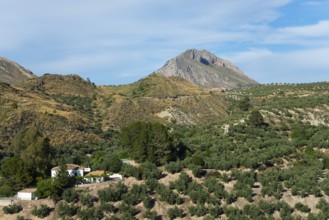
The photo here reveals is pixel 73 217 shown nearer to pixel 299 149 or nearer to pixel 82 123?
pixel 299 149

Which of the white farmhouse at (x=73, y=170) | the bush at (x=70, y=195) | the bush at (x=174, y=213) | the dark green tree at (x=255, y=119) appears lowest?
the bush at (x=174, y=213)

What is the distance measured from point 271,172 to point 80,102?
71350 millimetres

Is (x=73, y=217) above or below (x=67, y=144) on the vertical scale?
below

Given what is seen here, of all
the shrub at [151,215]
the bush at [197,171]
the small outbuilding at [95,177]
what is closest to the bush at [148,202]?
the shrub at [151,215]

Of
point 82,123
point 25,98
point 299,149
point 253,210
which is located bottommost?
point 253,210

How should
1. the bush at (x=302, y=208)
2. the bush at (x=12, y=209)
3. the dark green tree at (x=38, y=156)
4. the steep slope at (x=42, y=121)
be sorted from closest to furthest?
the bush at (x=12, y=209)
the bush at (x=302, y=208)
the dark green tree at (x=38, y=156)
the steep slope at (x=42, y=121)

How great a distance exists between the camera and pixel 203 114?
4530 inches

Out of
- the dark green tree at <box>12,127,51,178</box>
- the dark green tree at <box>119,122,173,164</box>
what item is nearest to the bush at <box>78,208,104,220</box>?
the dark green tree at <box>12,127,51,178</box>

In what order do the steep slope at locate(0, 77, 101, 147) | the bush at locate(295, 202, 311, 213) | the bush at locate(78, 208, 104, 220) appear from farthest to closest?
the steep slope at locate(0, 77, 101, 147), the bush at locate(295, 202, 311, 213), the bush at locate(78, 208, 104, 220)

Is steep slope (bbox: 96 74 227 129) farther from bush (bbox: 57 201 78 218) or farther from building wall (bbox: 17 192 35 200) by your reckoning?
bush (bbox: 57 201 78 218)

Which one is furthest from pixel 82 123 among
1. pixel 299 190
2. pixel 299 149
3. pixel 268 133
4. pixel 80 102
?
pixel 299 190

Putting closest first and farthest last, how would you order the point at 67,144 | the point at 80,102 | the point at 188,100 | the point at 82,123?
the point at 67,144
the point at 82,123
the point at 80,102
the point at 188,100

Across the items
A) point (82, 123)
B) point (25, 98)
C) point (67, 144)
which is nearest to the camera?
point (67, 144)

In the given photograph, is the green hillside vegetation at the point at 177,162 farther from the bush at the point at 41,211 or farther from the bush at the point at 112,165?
the bush at the point at 41,211
